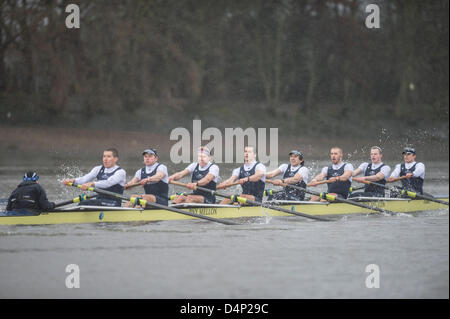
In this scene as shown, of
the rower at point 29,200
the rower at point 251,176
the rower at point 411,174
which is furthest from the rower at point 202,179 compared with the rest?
the rower at point 411,174

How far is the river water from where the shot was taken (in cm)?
892

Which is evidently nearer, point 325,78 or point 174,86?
point 174,86

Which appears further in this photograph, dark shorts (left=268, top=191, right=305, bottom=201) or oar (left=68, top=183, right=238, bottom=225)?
dark shorts (left=268, top=191, right=305, bottom=201)

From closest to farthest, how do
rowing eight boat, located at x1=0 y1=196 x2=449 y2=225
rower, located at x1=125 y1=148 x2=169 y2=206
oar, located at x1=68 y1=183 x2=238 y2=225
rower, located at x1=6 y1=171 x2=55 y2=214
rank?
rower, located at x1=6 y1=171 x2=55 y2=214, rowing eight boat, located at x1=0 y1=196 x2=449 y2=225, oar, located at x1=68 y1=183 x2=238 y2=225, rower, located at x1=125 y1=148 x2=169 y2=206

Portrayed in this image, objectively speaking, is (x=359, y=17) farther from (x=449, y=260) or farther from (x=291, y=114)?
(x=449, y=260)

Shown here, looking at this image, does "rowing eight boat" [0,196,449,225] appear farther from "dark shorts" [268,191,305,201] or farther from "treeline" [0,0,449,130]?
"treeline" [0,0,449,130]

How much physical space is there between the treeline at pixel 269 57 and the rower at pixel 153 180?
21235 mm

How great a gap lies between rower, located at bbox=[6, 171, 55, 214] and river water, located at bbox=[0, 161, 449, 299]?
40 centimetres

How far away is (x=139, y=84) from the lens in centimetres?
3738

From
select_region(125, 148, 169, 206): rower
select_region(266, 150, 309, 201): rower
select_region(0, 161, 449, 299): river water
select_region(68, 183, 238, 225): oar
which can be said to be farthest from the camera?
select_region(266, 150, 309, 201): rower

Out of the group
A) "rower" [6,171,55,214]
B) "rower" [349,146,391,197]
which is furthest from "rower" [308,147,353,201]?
"rower" [6,171,55,214]

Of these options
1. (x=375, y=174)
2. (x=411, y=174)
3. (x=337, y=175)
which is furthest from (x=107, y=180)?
(x=411, y=174)

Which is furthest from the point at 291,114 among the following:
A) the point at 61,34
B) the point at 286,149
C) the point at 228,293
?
the point at 228,293

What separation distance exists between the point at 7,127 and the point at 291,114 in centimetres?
1663
